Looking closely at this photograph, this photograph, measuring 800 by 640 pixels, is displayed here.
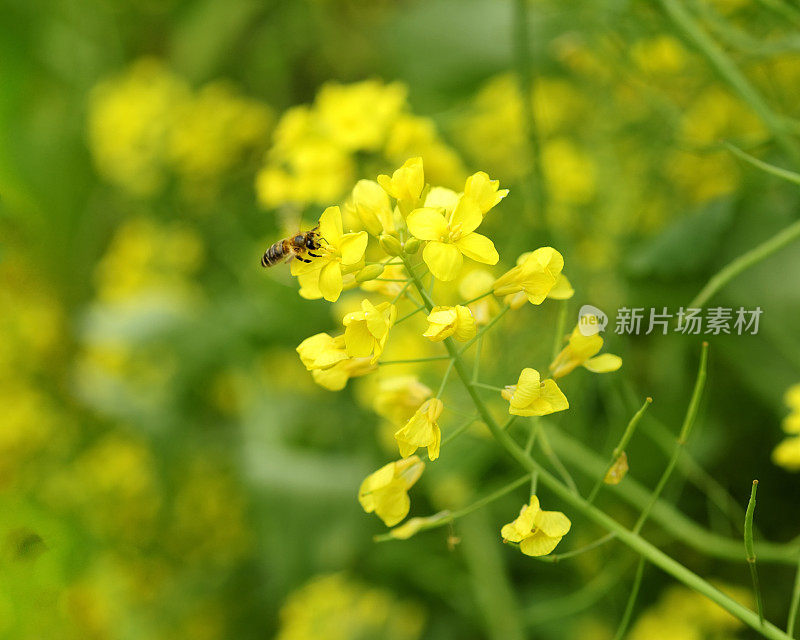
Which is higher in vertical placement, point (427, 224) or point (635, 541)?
point (427, 224)

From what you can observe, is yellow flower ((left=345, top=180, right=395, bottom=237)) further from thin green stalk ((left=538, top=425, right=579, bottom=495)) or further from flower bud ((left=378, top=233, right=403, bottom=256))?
thin green stalk ((left=538, top=425, right=579, bottom=495))

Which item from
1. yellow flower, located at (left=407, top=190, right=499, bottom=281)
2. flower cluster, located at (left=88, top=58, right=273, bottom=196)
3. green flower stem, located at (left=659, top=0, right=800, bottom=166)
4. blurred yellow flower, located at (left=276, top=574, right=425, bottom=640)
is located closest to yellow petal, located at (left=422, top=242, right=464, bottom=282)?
yellow flower, located at (left=407, top=190, right=499, bottom=281)

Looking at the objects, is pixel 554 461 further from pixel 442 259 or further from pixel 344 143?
pixel 344 143

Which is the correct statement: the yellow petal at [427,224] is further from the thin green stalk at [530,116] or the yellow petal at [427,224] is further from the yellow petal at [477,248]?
the thin green stalk at [530,116]

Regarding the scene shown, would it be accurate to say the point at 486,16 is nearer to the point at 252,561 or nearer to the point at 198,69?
the point at 198,69

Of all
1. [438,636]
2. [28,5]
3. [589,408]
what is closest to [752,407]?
[589,408]

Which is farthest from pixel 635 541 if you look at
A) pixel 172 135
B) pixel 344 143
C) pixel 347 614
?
pixel 172 135
